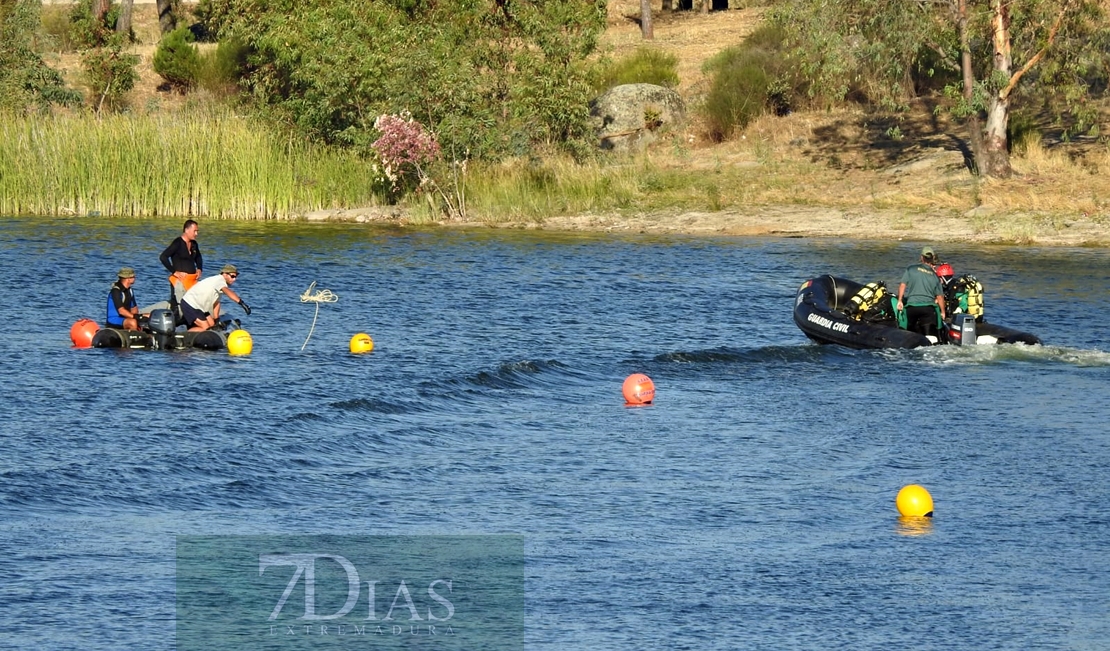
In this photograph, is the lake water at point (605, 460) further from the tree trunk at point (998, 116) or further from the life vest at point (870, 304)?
the tree trunk at point (998, 116)

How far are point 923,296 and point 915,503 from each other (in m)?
8.35

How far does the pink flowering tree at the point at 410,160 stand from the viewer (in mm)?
39094

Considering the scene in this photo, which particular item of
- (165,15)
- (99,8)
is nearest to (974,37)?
(165,15)

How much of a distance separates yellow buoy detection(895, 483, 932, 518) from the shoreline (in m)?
21.4

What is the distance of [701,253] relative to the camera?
33938mm

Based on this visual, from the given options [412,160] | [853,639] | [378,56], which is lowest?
[853,639]

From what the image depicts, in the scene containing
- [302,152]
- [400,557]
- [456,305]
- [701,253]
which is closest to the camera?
[400,557]

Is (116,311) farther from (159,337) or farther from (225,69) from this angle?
(225,69)

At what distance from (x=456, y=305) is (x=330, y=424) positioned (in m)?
9.78

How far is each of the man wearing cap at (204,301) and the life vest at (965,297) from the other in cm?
980

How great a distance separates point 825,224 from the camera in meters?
36.4

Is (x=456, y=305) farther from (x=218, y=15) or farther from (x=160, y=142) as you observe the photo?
(x=218, y=15)

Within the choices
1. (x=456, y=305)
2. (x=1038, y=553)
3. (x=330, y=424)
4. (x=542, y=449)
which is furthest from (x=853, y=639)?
(x=456, y=305)

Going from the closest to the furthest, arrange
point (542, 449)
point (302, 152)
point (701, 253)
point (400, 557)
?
point (400, 557), point (542, 449), point (701, 253), point (302, 152)
